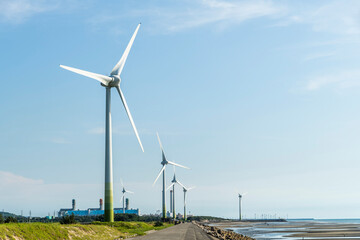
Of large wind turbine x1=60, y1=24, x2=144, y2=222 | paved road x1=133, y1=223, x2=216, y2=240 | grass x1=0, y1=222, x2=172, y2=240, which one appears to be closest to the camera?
grass x1=0, y1=222, x2=172, y2=240

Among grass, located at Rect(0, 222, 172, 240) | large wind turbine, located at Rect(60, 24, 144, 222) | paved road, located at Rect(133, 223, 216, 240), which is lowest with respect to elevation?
paved road, located at Rect(133, 223, 216, 240)

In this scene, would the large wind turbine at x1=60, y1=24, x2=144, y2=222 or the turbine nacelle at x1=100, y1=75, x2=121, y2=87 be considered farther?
the turbine nacelle at x1=100, y1=75, x2=121, y2=87

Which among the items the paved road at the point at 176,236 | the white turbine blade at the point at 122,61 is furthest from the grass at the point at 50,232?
the white turbine blade at the point at 122,61

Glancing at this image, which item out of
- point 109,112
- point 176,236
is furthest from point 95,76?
point 176,236

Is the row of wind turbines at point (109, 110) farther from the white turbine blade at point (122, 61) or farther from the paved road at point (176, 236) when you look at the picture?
the paved road at point (176, 236)

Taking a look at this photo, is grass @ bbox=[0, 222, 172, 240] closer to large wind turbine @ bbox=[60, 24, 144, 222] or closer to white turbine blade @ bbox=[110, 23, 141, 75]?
large wind turbine @ bbox=[60, 24, 144, 222]

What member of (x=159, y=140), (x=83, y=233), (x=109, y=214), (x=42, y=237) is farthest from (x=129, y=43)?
(x=159, y=140)

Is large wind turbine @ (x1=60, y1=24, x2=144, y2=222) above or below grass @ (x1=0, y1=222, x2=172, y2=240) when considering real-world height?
above

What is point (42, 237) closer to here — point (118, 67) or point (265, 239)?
point (118, 67)

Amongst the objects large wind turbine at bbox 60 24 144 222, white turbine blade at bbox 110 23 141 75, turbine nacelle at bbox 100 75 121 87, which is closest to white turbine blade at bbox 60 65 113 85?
large wind turbine at bbox 60 24 144 222

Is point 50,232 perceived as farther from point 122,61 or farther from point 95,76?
point 122,61

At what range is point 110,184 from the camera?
63.8 metres

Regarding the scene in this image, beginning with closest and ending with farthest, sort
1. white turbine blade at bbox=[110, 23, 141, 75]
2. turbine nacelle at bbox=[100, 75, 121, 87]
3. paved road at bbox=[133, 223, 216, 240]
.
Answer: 1. paved road at bbox=[133, 223, 216, 240]
2. turbine nacelle at bbox=[100, 75, 121, 87]
3. white turbine blade at bbox=[110, 23, 141, 75]

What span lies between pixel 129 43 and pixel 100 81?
992cm
